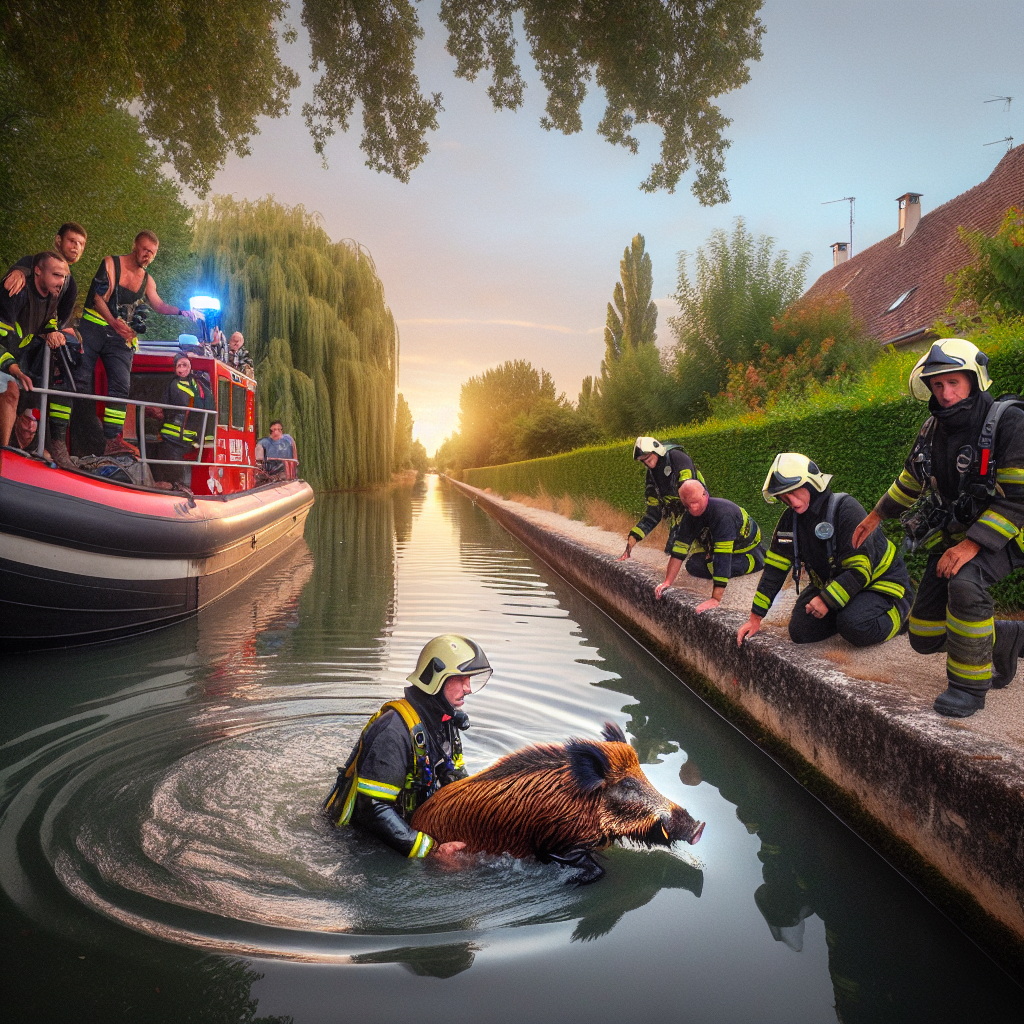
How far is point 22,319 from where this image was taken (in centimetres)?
647

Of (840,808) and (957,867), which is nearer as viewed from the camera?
(957,867)

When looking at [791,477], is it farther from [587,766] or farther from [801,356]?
[801,356]

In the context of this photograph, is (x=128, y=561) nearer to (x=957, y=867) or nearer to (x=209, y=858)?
(x=209, y=858)

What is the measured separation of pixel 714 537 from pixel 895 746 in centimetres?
405

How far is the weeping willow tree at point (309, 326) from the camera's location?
24.2 m

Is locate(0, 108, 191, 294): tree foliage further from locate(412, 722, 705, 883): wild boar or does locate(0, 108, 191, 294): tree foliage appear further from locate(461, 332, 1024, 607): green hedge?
locate(412, 722, 705, 883): wild boar

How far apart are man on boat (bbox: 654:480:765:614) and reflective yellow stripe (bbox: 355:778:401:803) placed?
378cm

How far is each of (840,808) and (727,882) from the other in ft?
3.08

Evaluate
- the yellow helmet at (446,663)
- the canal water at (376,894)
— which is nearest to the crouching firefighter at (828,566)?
the canal water at (376,894)

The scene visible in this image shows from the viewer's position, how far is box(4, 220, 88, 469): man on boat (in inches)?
252

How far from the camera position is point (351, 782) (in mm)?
3668

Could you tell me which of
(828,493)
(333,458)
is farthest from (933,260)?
(828,493)

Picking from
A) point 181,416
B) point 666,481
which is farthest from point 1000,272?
point 181,416

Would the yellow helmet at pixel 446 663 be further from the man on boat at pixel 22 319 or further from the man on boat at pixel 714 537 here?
the man on boat at pixel 22 319
